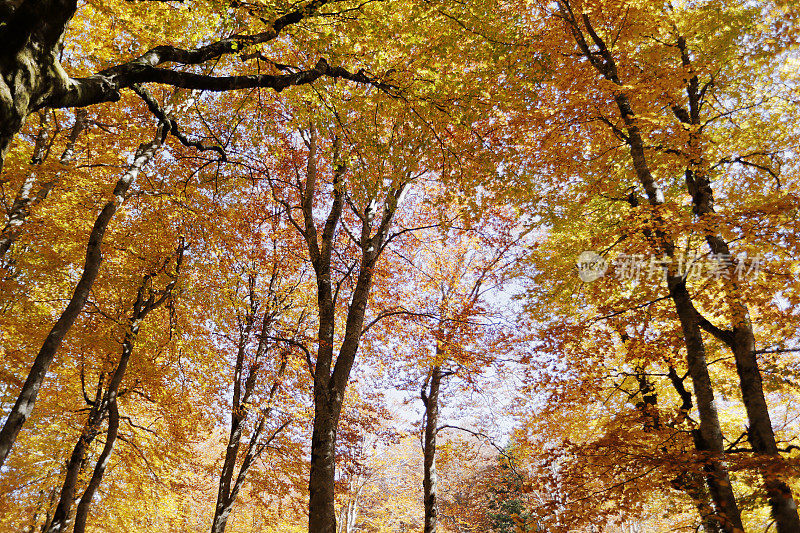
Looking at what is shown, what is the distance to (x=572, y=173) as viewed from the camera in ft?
30.0

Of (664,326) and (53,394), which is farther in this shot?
(53,394)

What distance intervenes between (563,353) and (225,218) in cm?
858

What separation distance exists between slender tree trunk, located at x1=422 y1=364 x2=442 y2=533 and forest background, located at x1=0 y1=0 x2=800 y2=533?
12cm

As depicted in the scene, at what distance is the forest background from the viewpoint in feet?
18.7

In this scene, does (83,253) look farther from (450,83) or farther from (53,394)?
(450,83)

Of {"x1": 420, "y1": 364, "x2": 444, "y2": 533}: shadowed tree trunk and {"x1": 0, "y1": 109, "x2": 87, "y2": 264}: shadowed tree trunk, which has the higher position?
{"x1": 0, "y1": 109, "x2": 87, "y2": 264}: shadowed tree trunk

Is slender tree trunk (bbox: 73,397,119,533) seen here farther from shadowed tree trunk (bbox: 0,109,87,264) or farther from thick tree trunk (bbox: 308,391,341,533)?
thick tree trunk (bbox: 308,391,341,533)

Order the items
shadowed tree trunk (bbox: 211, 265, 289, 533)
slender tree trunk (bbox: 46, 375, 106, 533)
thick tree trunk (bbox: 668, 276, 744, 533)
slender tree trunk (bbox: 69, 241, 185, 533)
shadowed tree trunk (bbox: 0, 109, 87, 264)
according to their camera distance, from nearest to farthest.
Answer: thick tree trunk (bbox: 668, 276, 744, 533), shadowed tree trunk (bbox: 0, 109, 87, 264), slender tree trunk (bbox: 46, 375, 106, 533), slender tree trunk (bbox: 69, 241, 185, 533), shadowed tree trunk (bbox: 211, 265, 289, 533)

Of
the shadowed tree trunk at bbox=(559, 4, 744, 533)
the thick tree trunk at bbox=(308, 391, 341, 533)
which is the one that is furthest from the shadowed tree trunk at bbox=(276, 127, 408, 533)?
the shadowed tree trunk at bbox=(559, 4, 744, 533)

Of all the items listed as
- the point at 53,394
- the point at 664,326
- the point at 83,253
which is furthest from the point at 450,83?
the point at 53,394

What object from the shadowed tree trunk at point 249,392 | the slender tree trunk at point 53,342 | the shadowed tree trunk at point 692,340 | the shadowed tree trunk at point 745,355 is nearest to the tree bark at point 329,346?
the slender tree trunk at point 53,342

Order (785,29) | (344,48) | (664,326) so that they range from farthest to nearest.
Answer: (664,326) → (785,29) → (344,48)

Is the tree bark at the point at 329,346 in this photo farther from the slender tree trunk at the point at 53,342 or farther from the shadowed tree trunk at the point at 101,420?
the shadowed tree trunk at the point at 101,420

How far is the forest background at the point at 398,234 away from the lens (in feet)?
18.7
